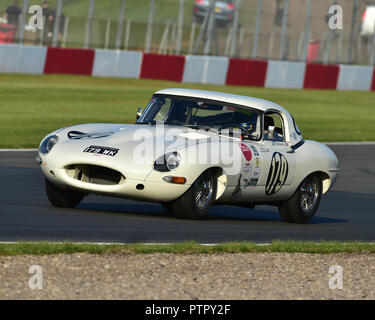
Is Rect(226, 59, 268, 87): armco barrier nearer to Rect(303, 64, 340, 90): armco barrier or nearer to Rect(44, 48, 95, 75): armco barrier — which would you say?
Rect(303, 64, 340, 90): armco barrier

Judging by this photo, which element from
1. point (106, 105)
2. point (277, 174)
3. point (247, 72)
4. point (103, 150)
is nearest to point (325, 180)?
point (277, 174)

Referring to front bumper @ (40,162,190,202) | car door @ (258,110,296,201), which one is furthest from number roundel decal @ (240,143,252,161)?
front bumper @ (40,162,190,202)

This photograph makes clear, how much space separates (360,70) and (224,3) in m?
5.37

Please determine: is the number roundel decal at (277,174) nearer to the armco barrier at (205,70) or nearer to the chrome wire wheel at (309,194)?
the chrome wire wheel at (309,194)

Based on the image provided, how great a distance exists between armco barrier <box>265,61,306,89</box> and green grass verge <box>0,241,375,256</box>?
73.0 feet

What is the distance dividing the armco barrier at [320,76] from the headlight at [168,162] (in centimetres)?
2325

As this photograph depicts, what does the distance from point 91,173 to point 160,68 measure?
64.3 feet

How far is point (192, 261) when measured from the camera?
813cm

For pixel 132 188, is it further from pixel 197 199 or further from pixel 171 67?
pixel 171 67

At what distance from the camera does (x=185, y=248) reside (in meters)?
8.55

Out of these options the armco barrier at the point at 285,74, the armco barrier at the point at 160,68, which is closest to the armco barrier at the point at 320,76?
the armco barrier at the point at 285,74

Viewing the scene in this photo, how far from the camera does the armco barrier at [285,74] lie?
31.5 m
